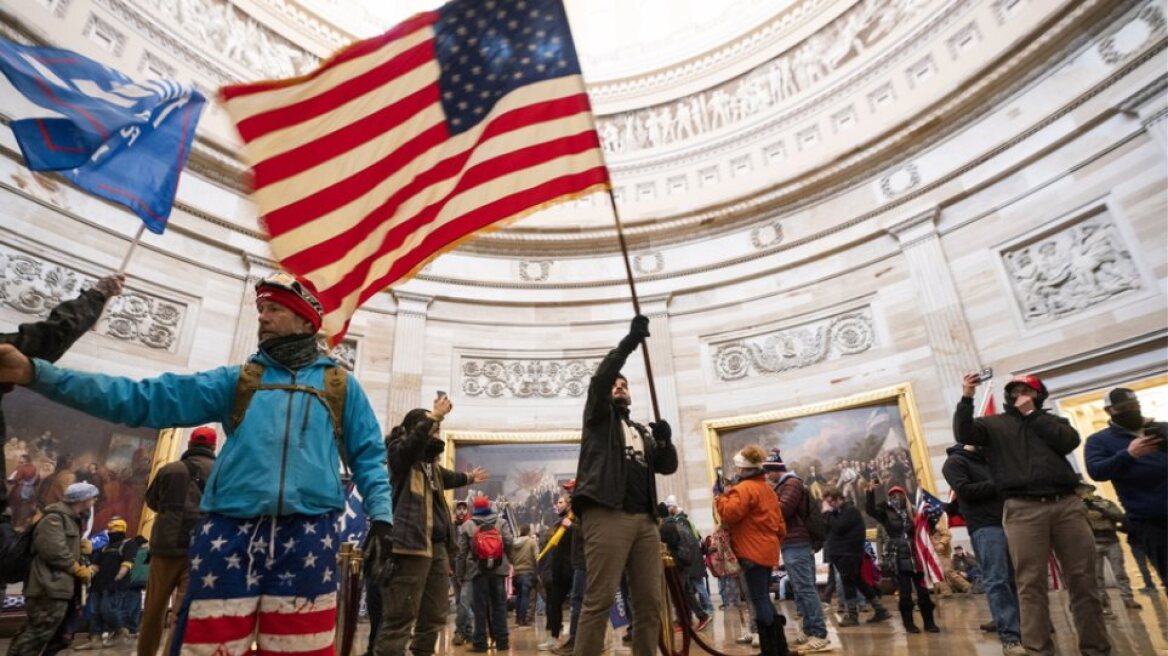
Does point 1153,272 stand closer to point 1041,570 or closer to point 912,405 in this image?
point 912,405

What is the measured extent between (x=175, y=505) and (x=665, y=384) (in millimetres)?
10377

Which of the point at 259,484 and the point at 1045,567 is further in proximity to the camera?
the point at 1045,567

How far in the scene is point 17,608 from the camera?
730 centimetres

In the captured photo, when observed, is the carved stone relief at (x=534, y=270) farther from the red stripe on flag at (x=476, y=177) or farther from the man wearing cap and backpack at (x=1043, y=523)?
the man wearing cap and backpack at (x=1043, y=523)

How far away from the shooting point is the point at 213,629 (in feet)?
6.08

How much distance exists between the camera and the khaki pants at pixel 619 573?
126 inches

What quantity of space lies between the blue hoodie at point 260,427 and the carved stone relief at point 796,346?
37.9 feet

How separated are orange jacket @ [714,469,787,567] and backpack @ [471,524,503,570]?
91.0 inches

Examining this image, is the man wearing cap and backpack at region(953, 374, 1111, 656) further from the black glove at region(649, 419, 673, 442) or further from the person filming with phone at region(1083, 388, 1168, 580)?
the black glove at region(649, 419, 673, 442)

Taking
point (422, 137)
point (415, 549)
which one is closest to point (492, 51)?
point (422, 137)

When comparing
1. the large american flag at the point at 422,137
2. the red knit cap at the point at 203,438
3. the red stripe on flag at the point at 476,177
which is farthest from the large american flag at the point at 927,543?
the red knit cap at the point at 203,438

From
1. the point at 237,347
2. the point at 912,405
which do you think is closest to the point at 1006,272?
the point at 912,405

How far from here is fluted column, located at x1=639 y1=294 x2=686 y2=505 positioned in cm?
1224

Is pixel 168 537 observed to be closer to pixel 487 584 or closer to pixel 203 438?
pixel 203 438
